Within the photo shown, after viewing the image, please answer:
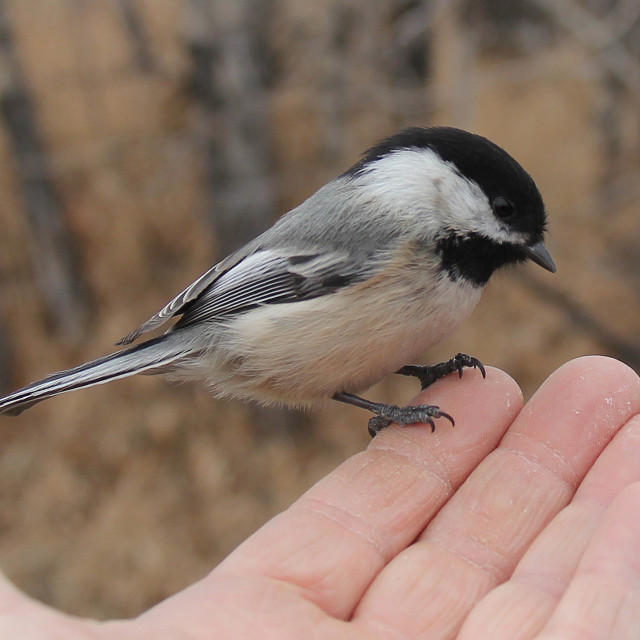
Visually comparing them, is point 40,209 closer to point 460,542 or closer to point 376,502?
point 376,502

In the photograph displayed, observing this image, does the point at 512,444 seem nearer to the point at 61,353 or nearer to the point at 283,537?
the point at 283,537

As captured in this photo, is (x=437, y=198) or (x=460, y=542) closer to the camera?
(x=460, y=542)

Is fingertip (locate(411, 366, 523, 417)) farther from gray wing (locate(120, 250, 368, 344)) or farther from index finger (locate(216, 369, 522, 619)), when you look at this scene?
gray wing (locate(120, 250, 368, 344))

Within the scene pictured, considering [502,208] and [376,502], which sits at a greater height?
[502,208]

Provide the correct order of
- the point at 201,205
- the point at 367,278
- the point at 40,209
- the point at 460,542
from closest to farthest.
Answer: the point at 460,542
the point at 367,278
the point at 201,205
the point at 40,209

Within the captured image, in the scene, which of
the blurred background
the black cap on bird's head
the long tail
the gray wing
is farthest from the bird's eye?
the blurred background

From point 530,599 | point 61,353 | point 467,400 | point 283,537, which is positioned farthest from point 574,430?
point 61,353

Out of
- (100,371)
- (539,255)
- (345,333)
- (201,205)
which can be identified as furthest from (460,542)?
(201,205)
